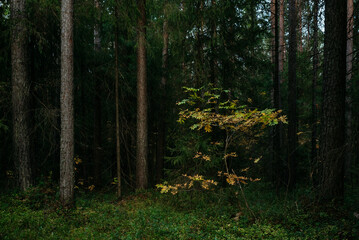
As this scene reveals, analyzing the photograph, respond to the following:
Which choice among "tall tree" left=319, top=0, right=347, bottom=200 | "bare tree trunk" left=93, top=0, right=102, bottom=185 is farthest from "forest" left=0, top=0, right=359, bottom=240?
"bare tree trunk" left=93, top=0, right=102, bottom=185

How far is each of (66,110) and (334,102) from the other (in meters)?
7.39

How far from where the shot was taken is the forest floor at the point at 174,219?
4574 millimetres

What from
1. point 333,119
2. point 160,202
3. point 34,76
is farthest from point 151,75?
point 333,119

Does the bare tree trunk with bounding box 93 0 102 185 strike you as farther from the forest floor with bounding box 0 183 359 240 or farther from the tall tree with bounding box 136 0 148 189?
the forest floor with bounding box 0 183 359 240

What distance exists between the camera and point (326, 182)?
187 inches

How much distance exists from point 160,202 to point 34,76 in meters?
6.91

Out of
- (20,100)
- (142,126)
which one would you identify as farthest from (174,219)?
(20,100)

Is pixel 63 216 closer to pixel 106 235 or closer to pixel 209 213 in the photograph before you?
pixel 106 235

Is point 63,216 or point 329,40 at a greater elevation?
point 329,40

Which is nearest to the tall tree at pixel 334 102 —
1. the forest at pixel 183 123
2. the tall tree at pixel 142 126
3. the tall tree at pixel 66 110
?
the forest at pixel 183 123

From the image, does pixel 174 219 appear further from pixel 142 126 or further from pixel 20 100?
pixel 20 100

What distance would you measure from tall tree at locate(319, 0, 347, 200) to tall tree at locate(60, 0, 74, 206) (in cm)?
710

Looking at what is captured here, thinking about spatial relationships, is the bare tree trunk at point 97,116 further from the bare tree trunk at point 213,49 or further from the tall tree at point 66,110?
the bare tree trunk at point 213,49

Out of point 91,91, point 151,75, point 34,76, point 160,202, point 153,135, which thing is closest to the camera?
point 160,202
